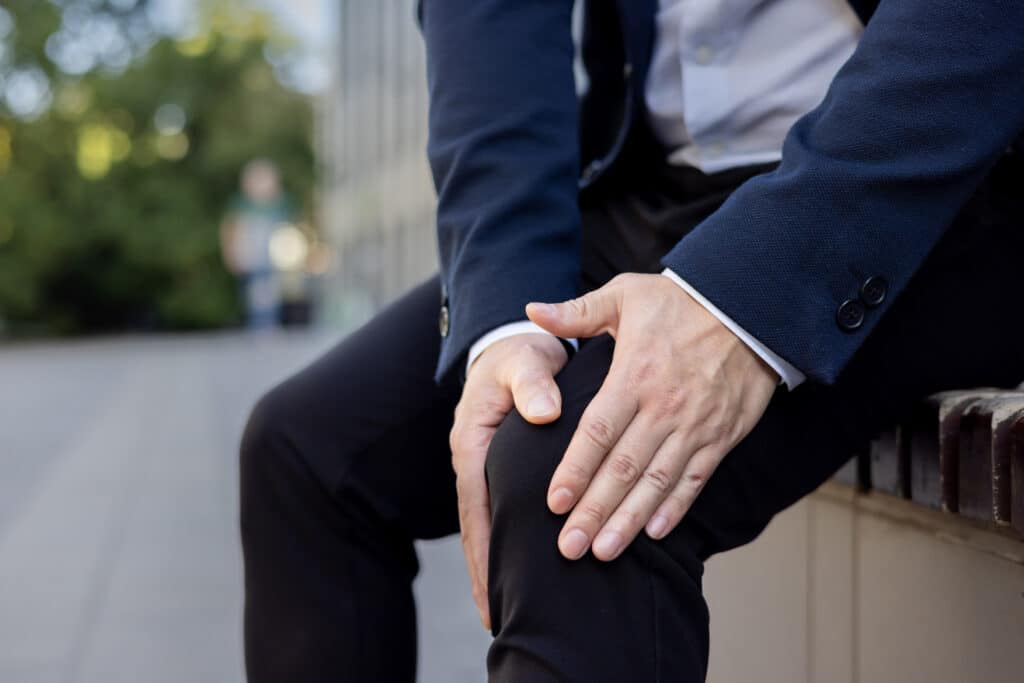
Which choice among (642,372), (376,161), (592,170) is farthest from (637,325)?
(376,161)

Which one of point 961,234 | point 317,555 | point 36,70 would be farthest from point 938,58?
point 36,70

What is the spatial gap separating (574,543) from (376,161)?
74.7ft

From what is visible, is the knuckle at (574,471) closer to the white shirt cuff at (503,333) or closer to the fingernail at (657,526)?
the fingernail at (657,526)

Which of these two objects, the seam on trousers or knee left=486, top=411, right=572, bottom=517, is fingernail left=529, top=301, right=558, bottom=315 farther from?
the seam on trousers

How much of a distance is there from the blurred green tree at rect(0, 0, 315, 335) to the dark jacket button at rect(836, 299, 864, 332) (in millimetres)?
26578

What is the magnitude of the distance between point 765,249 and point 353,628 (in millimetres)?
626

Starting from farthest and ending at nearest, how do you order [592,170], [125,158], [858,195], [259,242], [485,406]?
[125,158], [259,242], [592,170], [485,406], [858,195]

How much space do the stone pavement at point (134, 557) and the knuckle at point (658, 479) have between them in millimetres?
1675

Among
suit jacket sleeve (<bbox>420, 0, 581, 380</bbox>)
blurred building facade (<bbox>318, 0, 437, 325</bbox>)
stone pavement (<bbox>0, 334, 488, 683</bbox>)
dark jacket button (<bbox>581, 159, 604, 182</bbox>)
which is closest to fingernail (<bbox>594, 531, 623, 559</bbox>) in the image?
suit jacket sleeve (<bbox>420, 0, 581, 380</bbox>)

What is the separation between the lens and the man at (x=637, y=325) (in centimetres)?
89

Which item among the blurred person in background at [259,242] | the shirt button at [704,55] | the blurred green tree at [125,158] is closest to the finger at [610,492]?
the shirt button at [704,55]

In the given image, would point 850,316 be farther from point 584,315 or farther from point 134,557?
point 134,557

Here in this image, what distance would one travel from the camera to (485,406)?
1.04 meters

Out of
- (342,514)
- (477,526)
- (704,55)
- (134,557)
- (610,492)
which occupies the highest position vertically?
(704,55)
